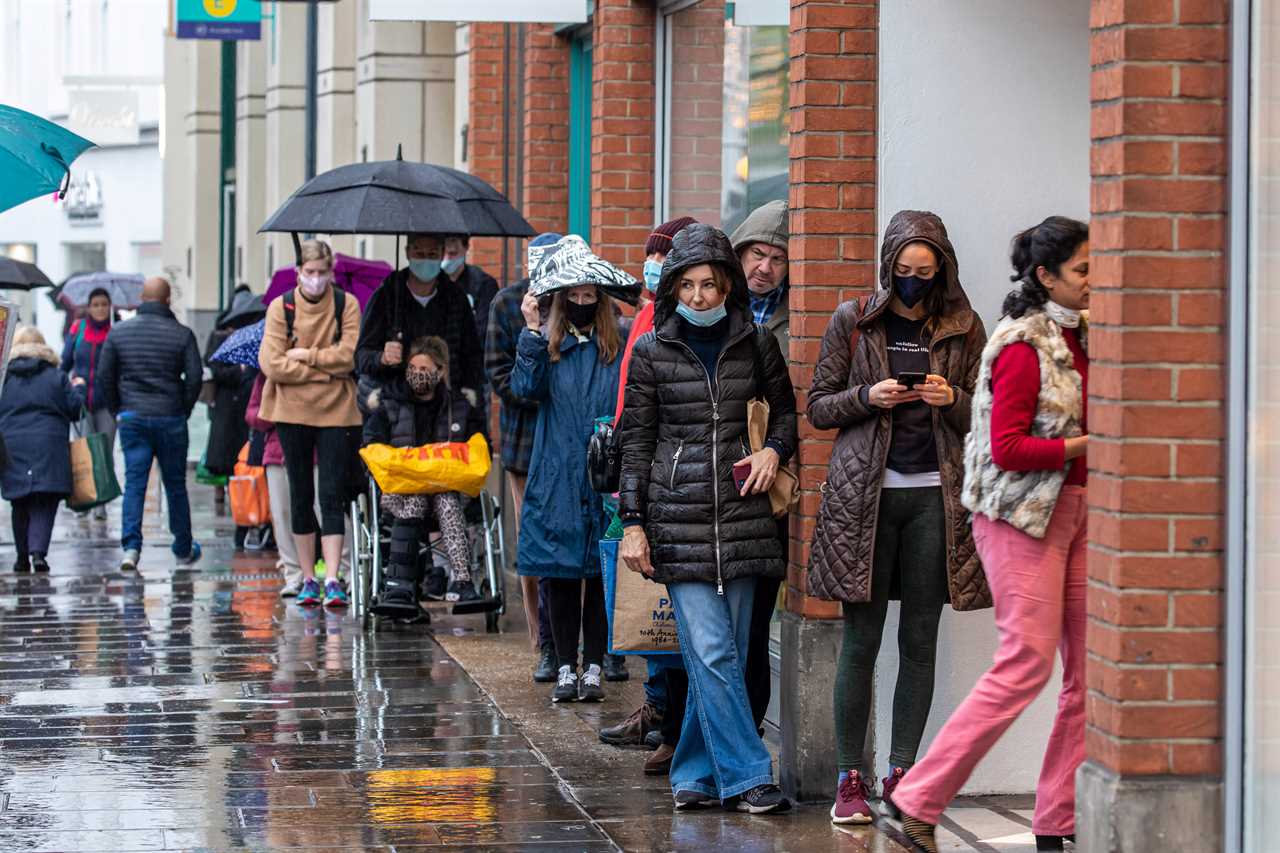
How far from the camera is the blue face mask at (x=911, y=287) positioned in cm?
651

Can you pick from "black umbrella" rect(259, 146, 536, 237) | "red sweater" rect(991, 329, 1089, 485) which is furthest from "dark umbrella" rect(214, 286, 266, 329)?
"red sweater" rect(991, 329, 1089, 485)

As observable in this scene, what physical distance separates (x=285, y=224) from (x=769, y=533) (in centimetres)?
469

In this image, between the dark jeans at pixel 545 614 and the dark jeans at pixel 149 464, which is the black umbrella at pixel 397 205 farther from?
the dark jeans at pixel 149 464

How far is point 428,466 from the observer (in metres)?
10.7

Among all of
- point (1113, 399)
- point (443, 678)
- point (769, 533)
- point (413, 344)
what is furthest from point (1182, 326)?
point (413, 344)

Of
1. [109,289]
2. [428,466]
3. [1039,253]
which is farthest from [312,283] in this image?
[109,289]

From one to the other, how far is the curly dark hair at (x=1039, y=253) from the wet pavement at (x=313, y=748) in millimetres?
1672

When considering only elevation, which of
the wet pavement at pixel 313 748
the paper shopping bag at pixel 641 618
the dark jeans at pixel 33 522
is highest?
the paper shopping bag at pixel 641 618

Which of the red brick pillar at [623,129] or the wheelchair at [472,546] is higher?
the red brick pillar at [623,129]

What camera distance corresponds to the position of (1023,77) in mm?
7188

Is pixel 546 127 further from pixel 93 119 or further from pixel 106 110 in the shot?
pixel 93 119

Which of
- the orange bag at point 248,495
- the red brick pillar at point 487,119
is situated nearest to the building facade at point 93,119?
the orange bag at point 248,495

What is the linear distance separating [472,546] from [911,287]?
16.0ft

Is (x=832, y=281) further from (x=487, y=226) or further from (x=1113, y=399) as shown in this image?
(x=487, y=226)
